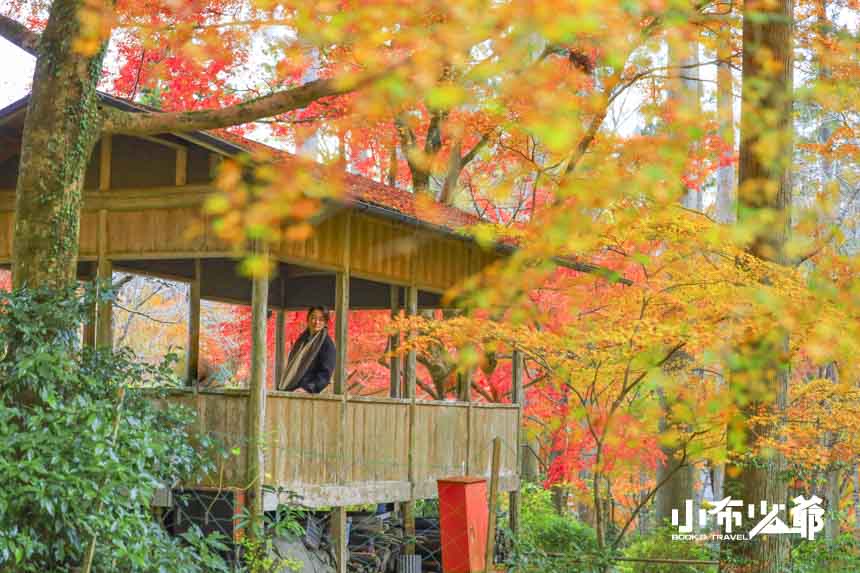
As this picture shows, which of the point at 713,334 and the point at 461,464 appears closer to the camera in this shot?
the point at 713,334

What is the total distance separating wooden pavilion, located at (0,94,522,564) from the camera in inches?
444

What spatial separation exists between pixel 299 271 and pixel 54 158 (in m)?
6.12

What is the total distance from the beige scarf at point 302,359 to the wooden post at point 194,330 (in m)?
0.99

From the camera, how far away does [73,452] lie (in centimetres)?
803

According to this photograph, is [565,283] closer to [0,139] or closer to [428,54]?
[0,139]

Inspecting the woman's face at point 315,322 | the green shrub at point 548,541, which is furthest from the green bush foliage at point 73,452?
the green shrub at point 548,541

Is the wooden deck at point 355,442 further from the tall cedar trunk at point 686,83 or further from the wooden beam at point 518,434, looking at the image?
the tall cedar trunk at point 686,83

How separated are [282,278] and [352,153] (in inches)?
195

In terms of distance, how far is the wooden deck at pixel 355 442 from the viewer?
11211 mm

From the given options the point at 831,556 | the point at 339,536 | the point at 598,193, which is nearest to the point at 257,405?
the point at 339,536

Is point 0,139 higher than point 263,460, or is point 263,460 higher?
point 0,139

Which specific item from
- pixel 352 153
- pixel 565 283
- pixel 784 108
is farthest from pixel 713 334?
pixel 352 153

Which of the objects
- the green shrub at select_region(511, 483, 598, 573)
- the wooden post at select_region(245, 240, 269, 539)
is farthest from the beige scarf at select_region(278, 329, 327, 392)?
the green shrub at select_region(511, 483, 598, 573)

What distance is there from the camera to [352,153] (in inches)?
789
